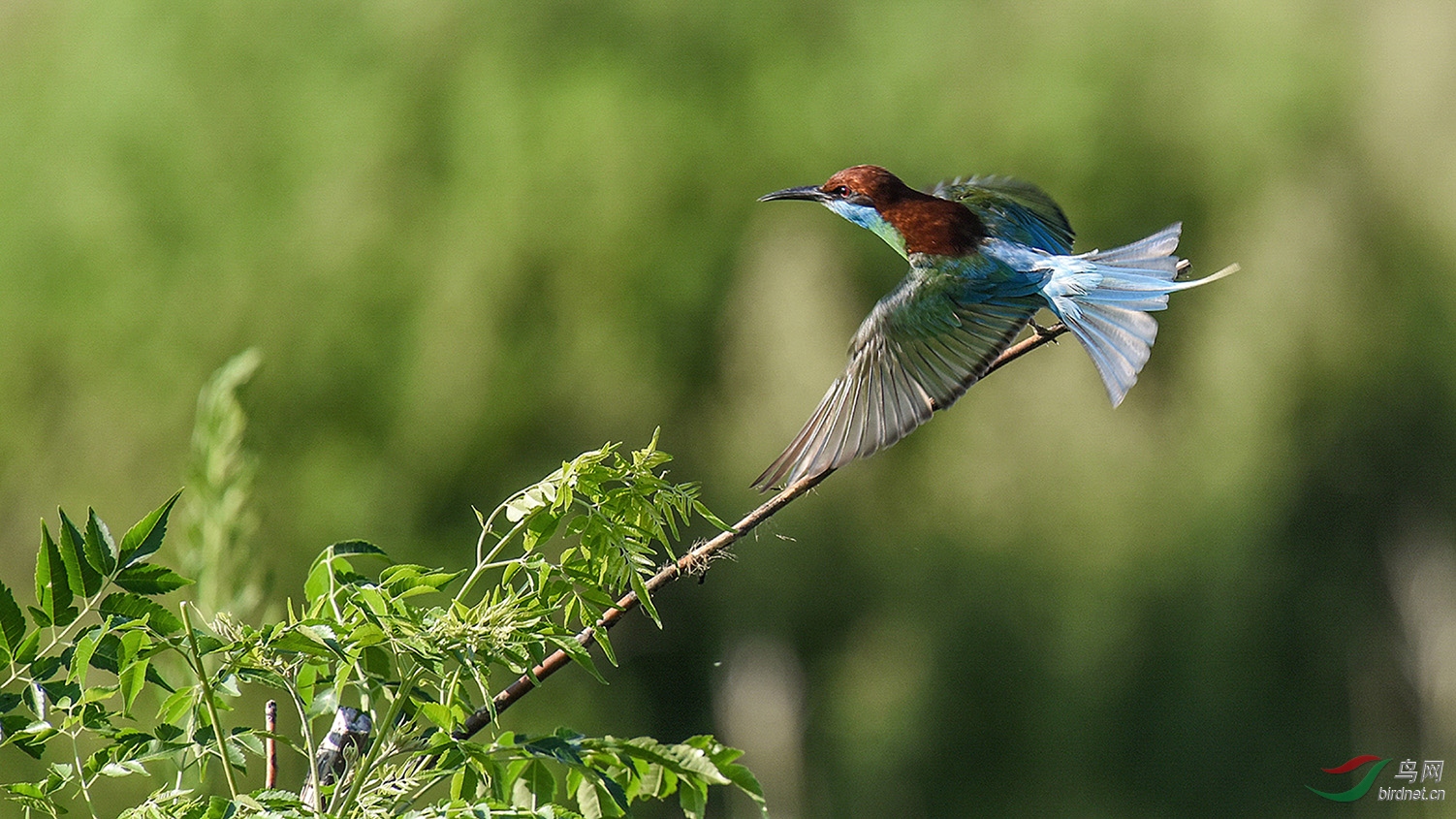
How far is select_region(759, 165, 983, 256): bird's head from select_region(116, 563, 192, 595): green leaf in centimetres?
56

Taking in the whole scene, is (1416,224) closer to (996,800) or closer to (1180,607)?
(1180,607)

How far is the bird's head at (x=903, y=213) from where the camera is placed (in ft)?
2.69

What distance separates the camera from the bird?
688 millimetres

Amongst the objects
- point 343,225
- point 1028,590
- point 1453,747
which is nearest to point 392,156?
point 343,225

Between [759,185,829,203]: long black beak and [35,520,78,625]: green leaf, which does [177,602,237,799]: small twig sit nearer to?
[35,520,78,625]: green leaf

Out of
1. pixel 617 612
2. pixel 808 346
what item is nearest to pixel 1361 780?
pixel 808 346

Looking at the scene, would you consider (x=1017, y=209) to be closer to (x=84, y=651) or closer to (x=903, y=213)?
(x=903, y=213)

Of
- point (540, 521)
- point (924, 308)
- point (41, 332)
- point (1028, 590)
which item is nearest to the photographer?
point (540, 521)

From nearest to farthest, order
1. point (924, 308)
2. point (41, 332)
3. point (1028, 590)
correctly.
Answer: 1. point (924, 308)
2. point (41, 332)
3. point (1028, 590)

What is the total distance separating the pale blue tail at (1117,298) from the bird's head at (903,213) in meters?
0.07

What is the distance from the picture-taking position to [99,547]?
30 cm

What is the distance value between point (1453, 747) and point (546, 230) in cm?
156

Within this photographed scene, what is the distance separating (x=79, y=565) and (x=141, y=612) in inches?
0.8

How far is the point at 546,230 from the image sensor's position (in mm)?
1800
